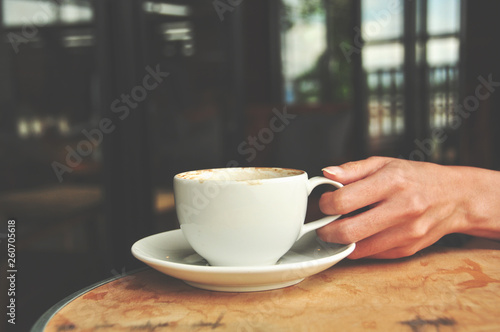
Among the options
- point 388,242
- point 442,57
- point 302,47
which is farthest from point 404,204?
point 302,47

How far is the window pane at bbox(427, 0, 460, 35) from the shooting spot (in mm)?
3383

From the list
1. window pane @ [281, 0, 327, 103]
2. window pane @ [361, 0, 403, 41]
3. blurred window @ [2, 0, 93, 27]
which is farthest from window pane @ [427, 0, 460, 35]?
blurred window @ [2, 0, 93, 27]

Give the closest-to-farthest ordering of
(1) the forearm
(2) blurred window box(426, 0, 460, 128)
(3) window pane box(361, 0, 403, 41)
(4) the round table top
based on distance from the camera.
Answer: (4) the round table top
(1) the forearm
(3) window pane box(361, 0, 403, 41)
(2) blurred window box(426, 0, 460, 128)

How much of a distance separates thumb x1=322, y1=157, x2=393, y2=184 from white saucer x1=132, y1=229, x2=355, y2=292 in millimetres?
82

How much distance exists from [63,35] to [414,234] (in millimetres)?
1818

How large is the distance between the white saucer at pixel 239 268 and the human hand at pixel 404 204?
3 cm

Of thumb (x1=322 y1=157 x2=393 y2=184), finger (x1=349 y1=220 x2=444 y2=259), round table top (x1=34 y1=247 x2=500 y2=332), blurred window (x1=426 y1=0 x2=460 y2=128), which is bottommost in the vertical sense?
round table top (x1=34 y1=247 x2=500 y2=332)

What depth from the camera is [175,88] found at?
2.69m

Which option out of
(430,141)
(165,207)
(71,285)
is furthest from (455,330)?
(430,141)

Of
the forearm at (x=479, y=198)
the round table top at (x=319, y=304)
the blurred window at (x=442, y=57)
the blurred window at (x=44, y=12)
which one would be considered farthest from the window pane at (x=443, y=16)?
the round table top at (x=319, y=304)

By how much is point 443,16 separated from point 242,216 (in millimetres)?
3507

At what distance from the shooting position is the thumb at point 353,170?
1.86 feet

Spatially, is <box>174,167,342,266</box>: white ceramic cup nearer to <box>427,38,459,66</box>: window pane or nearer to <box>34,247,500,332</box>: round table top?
<box>34,247,500,332</box>: round table top

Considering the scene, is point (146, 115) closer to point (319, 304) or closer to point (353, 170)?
point (353, 170)
